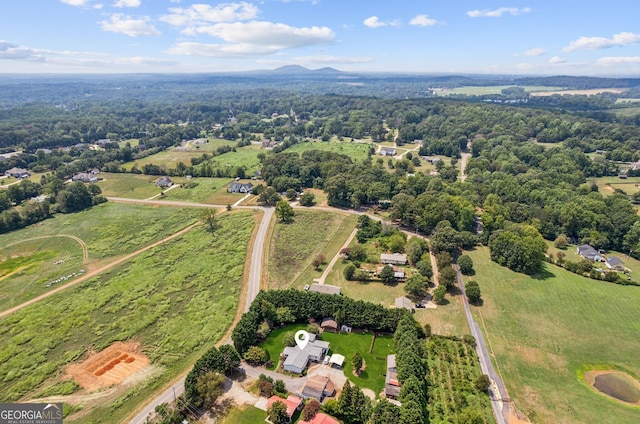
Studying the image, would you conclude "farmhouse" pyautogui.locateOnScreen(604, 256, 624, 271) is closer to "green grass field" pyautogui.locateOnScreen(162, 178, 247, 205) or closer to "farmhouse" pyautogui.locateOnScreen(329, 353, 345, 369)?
"farmhouse" pyautogui.locateOnScreen(329, 353, 345, 369)

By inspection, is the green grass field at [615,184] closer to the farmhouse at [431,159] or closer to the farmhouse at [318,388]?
the farmhouse at [431,159]

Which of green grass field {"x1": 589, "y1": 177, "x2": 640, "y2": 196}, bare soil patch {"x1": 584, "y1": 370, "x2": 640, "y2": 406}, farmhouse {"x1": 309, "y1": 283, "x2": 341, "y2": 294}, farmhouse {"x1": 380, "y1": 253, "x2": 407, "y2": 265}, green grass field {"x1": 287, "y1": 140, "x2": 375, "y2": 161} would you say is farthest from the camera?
green grass field {"x1": 287, "y1": 140, "x2": 375, "y2": 161}

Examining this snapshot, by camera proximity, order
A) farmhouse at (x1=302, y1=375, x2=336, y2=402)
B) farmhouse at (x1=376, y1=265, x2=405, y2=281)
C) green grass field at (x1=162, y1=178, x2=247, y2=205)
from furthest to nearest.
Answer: green grass field at (x1=162, y1=178, x2=247, y2=205)
farmhouse at (x1=376, y1=265, x2=405, y2=281)
farmhouse at (x1=302, y1=375, x2=336, y2=402)

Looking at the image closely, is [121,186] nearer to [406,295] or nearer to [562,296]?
[406,295]

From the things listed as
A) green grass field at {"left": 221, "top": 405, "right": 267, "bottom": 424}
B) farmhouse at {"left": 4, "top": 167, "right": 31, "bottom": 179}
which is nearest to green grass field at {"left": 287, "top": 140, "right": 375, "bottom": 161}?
farmhouse at {"left": 4, "top": 167, "right": 31, "bottom": 179}

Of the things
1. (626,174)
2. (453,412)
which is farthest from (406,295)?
(626,174)

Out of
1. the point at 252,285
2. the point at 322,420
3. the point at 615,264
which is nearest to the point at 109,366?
the point at 252,285
